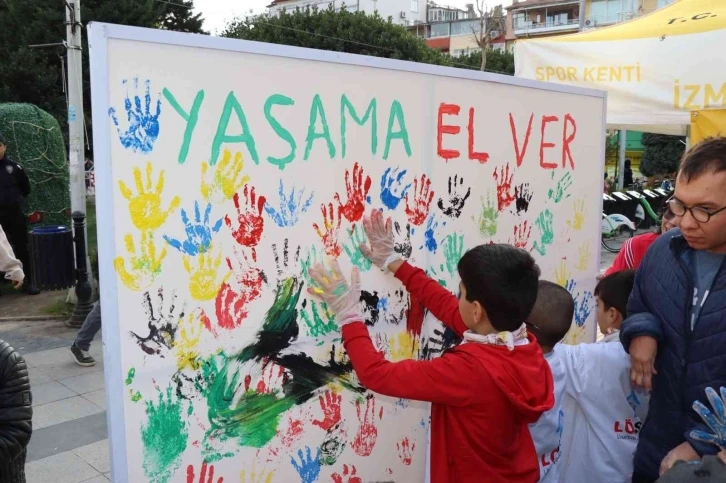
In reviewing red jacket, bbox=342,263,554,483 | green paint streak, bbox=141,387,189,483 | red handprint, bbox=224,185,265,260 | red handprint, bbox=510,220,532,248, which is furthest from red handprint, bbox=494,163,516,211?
green paint streak, bbox=141,387,189,483

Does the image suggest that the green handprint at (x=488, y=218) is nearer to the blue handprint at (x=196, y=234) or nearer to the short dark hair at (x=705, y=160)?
the short dark hair at (x=705, y=160)

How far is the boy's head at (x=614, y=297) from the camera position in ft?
8.07

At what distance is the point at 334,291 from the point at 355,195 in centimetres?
33

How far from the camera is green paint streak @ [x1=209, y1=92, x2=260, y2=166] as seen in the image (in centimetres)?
163

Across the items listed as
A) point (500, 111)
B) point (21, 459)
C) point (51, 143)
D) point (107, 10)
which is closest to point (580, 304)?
point (500, 111)

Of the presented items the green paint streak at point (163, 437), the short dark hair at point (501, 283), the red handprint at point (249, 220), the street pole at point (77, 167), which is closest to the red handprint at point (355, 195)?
the red handprint at point (249, 220)

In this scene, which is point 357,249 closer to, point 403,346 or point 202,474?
point 403,346

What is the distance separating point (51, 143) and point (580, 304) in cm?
779

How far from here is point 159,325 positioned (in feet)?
5.16

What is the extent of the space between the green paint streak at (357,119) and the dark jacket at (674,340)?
0.97 metres

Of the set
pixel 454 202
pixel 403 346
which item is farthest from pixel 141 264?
pixel 454 202

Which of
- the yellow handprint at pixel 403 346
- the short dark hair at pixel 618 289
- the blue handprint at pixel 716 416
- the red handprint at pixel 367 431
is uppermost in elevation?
the short dark hair at pixel 618 289

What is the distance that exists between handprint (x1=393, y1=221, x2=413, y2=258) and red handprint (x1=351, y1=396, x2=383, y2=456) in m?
0.53

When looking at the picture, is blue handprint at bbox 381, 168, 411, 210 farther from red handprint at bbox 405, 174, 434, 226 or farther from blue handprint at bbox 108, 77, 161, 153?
blue handprint at bbox 108, 77, 161, 153
